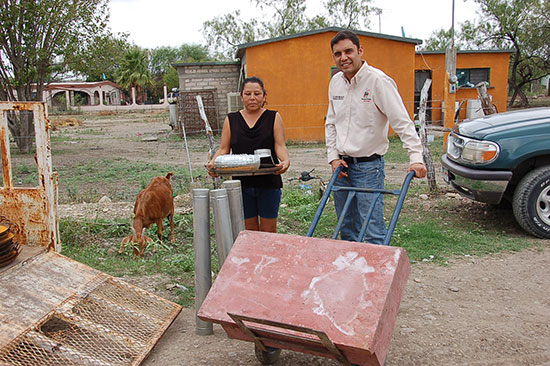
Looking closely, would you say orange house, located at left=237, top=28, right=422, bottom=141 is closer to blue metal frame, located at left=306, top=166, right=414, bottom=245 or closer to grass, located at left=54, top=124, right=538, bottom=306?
grass, located at left=54, top=124, right=538, bottom=306

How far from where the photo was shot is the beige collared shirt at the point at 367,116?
3.65 meters

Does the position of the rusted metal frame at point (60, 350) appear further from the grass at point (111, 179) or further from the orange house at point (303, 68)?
the orange house at point (303, 68)

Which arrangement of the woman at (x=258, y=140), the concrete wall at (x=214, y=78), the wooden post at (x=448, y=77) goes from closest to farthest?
the woman at (x=258, y=140) → the wooden post at (x=448, y=77) → the concrete wall at (x=214, y=78)

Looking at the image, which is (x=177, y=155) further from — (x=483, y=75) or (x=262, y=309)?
(x=483, y=75)

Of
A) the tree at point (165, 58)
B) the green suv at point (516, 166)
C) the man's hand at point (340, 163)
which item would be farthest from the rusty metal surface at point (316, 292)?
the tree at point (165, 58)

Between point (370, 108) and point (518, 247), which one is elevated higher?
point (370, 108)

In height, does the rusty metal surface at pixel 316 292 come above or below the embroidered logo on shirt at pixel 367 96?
below

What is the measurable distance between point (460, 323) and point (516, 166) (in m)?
2.82

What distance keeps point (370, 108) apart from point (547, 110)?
384 cm

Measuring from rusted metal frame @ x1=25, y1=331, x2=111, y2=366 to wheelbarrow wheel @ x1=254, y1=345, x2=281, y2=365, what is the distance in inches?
38.1

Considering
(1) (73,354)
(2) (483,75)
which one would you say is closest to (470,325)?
(1) (73,354)

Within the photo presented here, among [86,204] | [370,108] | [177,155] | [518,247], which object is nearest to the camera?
[370,108]

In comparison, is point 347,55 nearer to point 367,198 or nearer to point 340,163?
point 340,163

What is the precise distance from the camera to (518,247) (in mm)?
5773
